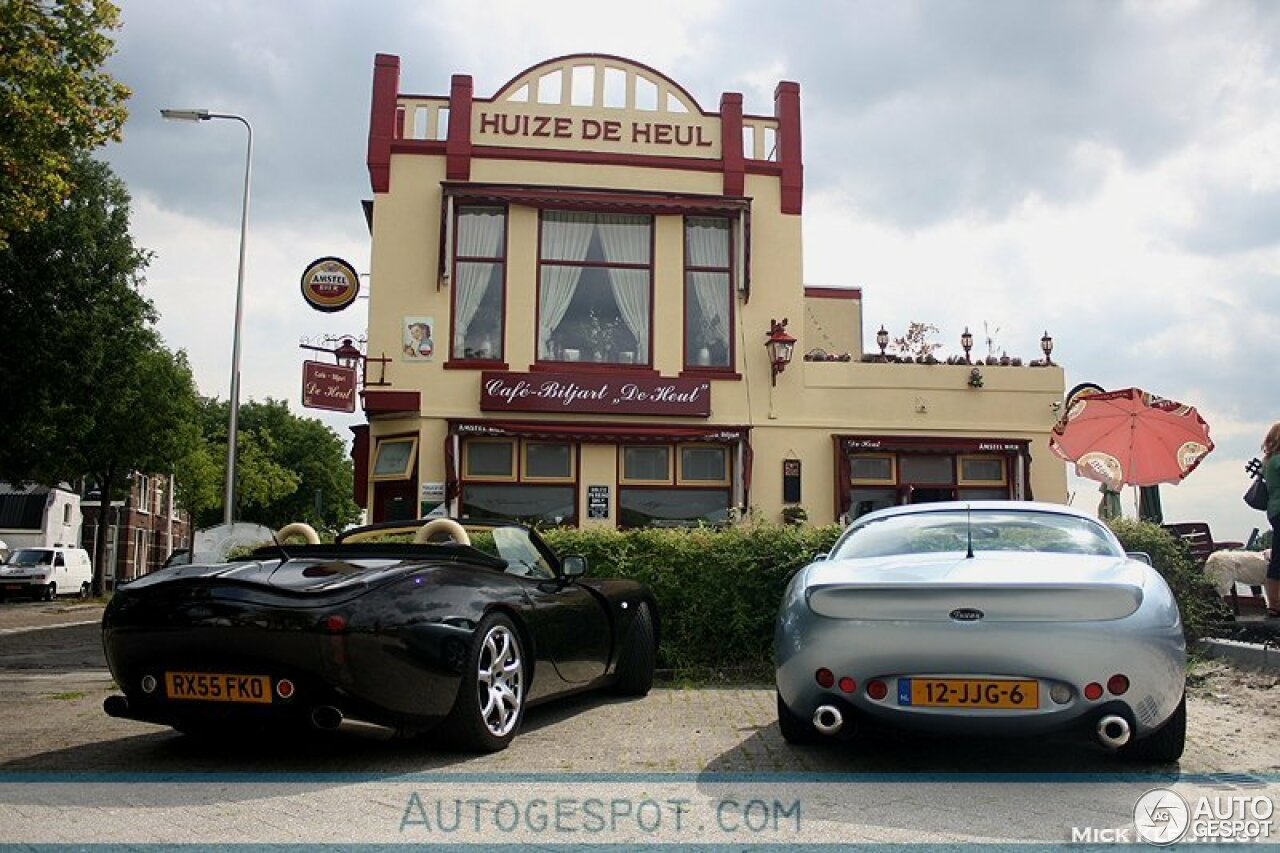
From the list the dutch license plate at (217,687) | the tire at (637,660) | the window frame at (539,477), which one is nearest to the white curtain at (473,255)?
the window frame at (539,477)

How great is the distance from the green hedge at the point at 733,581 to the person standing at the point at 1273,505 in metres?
0.59

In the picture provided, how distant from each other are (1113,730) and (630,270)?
14.9 meters

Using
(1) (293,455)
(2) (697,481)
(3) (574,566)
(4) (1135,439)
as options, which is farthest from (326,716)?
(1) (293,455)

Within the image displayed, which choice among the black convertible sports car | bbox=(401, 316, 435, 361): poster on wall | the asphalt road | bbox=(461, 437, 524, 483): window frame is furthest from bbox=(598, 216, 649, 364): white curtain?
the black convertible sports car

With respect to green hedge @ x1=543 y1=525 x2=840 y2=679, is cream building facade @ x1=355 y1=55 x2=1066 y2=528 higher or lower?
higher

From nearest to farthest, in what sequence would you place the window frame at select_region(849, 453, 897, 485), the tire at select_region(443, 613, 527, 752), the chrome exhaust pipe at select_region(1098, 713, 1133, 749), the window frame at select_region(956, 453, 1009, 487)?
1. the chrome exhaust pipe at select_region(1098, 713, 1133, 749)
2. the tire at select_region(443, 613, 527, 752)
3. the window frame at select_region(849, 453, 897, 485)
4. the window frame at select_region(956, 453, 1009, 487)

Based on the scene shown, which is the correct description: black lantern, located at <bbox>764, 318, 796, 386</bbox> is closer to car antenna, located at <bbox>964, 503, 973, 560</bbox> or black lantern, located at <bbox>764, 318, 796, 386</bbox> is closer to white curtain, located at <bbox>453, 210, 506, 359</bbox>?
white curtain, located at <bbox>453, 210, 506, 359</bbox>

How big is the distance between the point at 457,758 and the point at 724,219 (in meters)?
14.8

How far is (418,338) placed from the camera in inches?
719

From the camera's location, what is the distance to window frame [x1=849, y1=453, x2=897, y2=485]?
18812 mm

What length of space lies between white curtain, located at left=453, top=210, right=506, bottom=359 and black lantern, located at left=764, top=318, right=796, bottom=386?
471 cm

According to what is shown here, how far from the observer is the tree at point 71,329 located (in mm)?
24406

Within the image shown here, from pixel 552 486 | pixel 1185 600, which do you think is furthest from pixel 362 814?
pixel 552 486

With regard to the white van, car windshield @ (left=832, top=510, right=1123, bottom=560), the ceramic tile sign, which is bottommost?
the white van
